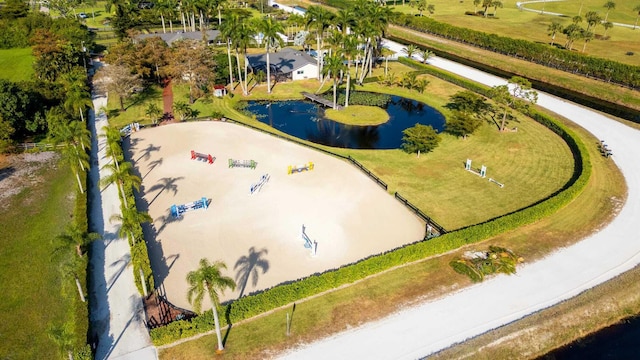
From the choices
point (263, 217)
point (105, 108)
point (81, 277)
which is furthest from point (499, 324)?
point (105, 108)

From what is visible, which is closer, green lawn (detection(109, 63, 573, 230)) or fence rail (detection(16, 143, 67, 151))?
green lawn (detection(109, 63, 573, 230))

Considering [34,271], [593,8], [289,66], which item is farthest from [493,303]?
[593,8]

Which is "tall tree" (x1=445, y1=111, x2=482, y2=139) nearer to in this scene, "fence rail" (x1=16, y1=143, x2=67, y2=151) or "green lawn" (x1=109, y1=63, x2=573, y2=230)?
"green lawn" (x1=109, y1=63, x2=573, y2=230)

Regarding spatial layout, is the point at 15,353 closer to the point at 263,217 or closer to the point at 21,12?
the point at 263,217

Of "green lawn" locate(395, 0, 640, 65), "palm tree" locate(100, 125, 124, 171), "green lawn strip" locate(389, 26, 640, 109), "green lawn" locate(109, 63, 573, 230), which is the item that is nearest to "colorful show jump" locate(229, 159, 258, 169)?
"green lawn" locate(109, 63, 573, 230)

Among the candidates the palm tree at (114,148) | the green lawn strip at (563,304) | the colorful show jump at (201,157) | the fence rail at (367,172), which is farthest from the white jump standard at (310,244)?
the palm tree at (114,148)

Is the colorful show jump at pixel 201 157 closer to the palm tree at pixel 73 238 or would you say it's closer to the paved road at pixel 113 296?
the paved road at pixel 113 296
